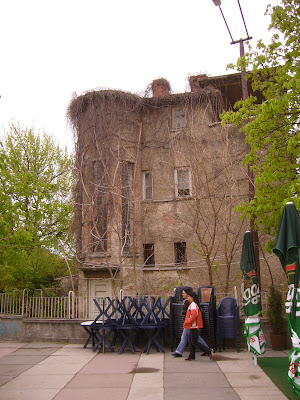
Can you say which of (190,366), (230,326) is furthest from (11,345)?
(230,326)

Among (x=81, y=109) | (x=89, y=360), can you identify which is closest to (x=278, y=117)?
(x=89, y=360)

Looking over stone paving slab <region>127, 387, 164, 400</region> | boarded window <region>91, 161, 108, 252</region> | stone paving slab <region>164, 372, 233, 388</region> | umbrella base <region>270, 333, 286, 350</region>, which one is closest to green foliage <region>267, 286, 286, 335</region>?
umbrella base <region>270, 333, 286, 350</region>

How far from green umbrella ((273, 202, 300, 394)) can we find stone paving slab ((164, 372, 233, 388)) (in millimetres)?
1977

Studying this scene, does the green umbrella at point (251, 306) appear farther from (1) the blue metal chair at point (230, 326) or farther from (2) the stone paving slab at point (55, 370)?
(2) the stone paving slab at point (55, 370)

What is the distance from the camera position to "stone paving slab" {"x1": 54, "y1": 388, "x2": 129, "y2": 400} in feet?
22.9

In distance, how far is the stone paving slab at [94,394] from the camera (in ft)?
22.9

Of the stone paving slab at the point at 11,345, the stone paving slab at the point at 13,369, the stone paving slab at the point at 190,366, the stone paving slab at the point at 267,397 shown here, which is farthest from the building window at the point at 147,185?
the stone paving slab at the point at 267,397

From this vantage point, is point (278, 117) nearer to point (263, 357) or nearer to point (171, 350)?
point (263, 357)

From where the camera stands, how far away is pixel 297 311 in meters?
6.30

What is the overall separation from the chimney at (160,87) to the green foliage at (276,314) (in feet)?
41.9

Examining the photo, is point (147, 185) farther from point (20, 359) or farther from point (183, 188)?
point (20, 359)

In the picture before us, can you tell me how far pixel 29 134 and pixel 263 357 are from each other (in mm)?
19030

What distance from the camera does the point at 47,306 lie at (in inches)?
537

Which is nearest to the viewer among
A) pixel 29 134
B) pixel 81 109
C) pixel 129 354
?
pixel 129 354
